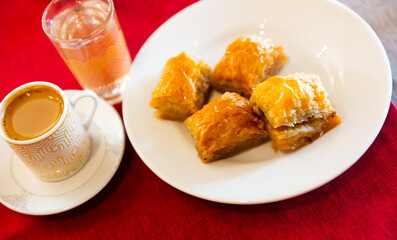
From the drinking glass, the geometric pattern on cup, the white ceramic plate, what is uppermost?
the drinking glass

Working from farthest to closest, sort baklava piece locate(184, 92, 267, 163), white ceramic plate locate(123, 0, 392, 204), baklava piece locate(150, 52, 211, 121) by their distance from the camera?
1. baklava piece locate(150, 52, 211, 121)
2. baklava piece locate(184, 92, 267, 163)
3. white ceramic plate locate(123, 0, 392, 204)

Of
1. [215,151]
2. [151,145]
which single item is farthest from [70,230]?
[215,151]

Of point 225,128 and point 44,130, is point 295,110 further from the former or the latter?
point 44,130

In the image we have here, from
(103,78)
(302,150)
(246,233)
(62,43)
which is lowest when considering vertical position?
(246,233)

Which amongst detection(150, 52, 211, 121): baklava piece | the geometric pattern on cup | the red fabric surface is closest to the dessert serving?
detection(150, 52, 211, 121): baklava piece

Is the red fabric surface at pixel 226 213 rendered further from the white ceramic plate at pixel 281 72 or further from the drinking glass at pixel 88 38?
the drinking glass at pixel 88 38

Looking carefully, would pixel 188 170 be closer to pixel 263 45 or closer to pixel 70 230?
pixel 70 230

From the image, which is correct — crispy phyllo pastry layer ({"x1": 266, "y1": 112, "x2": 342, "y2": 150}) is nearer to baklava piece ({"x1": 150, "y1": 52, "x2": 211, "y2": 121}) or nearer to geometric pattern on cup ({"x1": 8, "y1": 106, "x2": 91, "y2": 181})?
baklava piece ({"x1": 150, "y1": 52, "x2": 211, "y2": 121})
